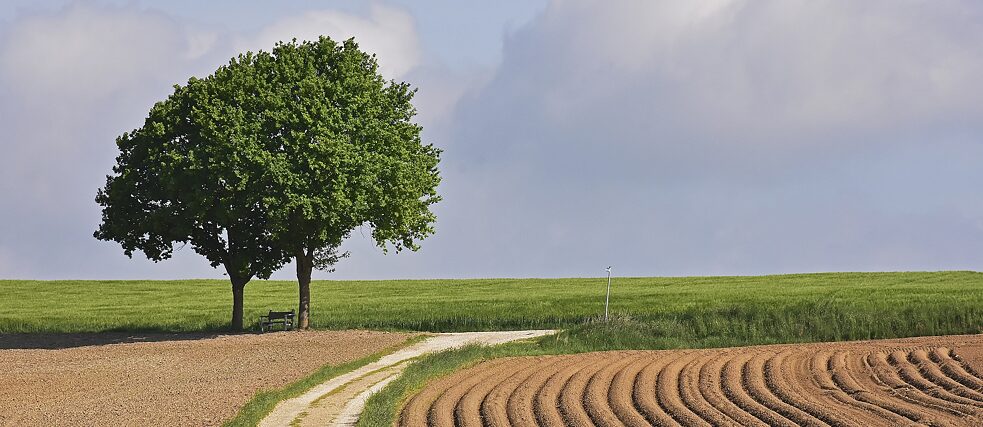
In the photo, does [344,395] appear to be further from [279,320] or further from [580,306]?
[580,306]

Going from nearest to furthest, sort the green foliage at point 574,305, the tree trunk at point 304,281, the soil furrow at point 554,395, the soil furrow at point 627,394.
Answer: the soil furrow at point 627,394 < the soil furrow at point 554,395 < the green foliage at point 574,305 < the tree trunk at point 304,281

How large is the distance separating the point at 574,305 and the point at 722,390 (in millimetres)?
34337

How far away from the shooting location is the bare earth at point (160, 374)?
80.6 feet

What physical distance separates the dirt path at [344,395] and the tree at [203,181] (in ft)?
35.2

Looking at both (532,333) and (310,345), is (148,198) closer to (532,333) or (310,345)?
(310,345)

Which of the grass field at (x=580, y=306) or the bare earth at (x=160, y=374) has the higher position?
the grass field at (x=580, y=306)

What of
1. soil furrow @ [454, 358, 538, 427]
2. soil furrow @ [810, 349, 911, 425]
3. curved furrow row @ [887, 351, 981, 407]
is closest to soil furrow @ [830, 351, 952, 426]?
soil furrow @ [810, 349, 911, 425]

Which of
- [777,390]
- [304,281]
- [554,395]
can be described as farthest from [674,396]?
[304,281]

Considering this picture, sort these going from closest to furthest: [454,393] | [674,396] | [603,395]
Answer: [674,396]
[603,395]
[454,393]

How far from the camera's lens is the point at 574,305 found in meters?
61.2

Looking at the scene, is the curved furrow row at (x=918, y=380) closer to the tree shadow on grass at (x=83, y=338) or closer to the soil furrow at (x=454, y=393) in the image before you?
the soil furrow at (x=454, y=393)

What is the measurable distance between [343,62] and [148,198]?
34.9 ft

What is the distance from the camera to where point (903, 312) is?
44.8 meters

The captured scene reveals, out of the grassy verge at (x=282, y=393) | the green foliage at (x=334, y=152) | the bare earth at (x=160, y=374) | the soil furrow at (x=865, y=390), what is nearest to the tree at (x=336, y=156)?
the green foliage at (x=334, y=152)
